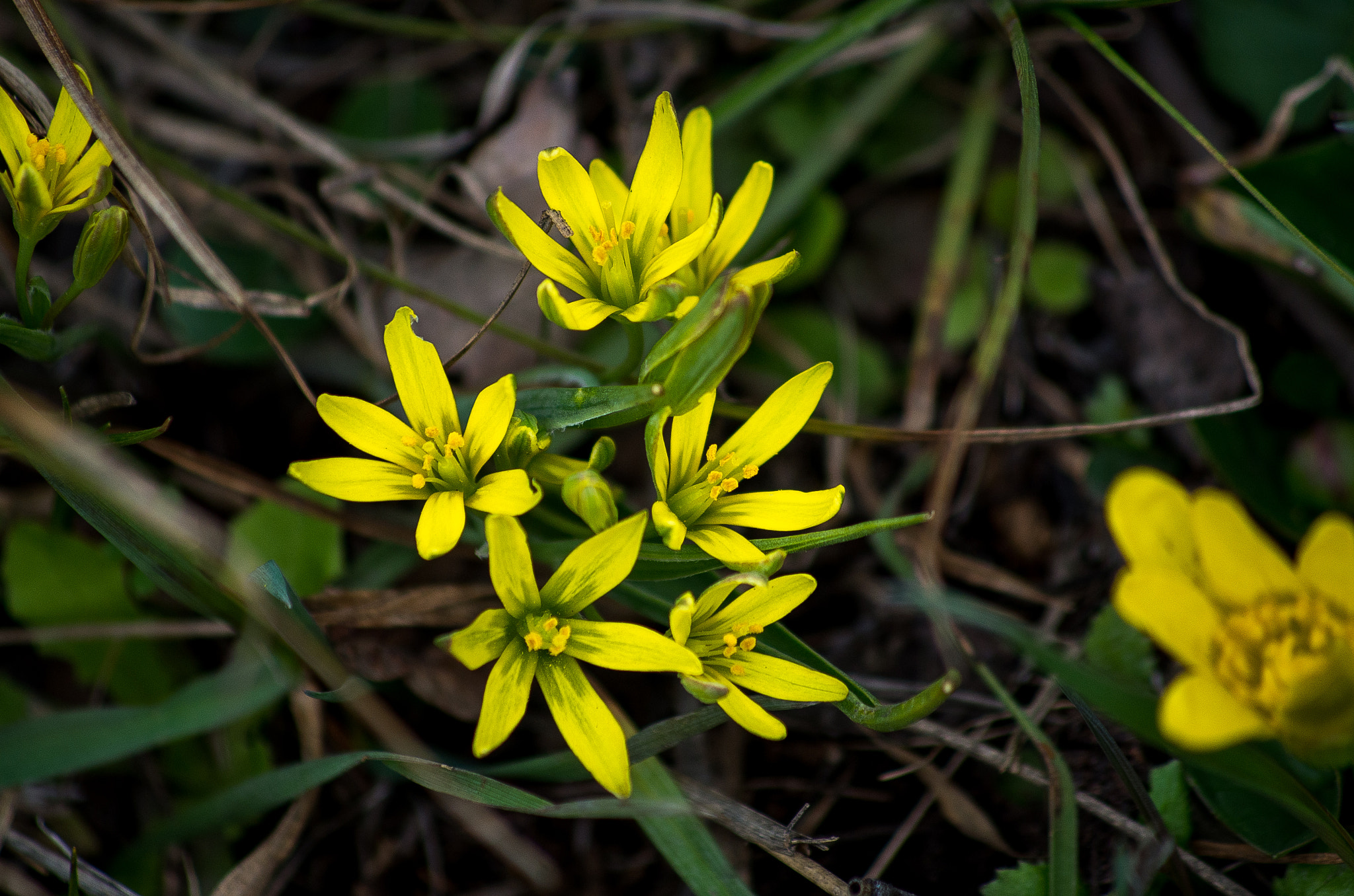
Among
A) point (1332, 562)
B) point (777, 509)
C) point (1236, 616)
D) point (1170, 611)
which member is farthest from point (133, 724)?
point (1332, 562)

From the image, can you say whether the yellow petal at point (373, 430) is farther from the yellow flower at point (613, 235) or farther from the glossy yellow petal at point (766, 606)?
the glossy yellow petal at point (766, 606)

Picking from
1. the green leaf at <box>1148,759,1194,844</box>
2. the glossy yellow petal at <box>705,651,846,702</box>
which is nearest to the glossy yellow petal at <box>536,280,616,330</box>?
the glossy yellow petal at <box>705,651,846,702</box>

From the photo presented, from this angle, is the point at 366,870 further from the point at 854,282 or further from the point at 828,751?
the point at 854,282

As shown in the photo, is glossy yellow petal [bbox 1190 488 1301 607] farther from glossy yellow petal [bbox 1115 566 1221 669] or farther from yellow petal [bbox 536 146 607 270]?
yellow petal [bbox 536 146 607 270]

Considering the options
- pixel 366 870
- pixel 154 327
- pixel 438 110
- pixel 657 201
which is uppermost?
pixel 438 110

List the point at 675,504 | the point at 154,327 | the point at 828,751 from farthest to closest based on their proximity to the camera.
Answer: the point at 154,327 < the point at 828,751 < the point at 675,504

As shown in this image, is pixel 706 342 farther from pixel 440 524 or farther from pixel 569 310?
pixel 440 524

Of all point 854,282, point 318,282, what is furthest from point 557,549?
point 854,282

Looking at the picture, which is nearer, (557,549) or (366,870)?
(557,549)
